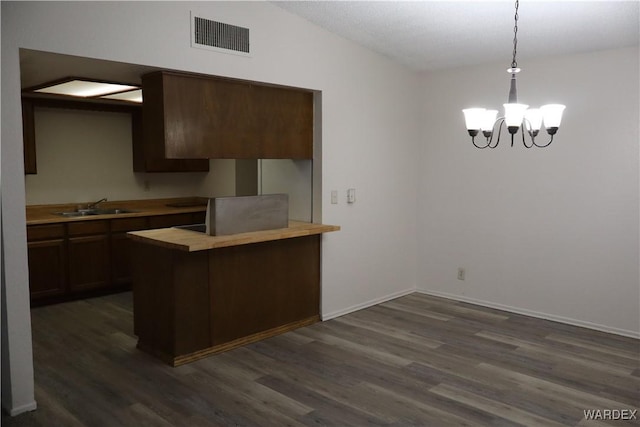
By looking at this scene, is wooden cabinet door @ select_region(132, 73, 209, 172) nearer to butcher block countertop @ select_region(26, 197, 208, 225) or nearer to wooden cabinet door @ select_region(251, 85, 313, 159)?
wooden cabinet door @ select_region(251, 85, 313, 159)

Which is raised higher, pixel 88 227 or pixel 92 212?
pixel 92 212

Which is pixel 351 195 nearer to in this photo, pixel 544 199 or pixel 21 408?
Answer: pixel 544 199

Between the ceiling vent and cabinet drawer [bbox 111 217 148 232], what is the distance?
2.46m

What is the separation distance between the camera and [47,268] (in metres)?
5.02

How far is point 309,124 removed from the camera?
14.9ft

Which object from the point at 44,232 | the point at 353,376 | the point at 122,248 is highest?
the point at 44,232

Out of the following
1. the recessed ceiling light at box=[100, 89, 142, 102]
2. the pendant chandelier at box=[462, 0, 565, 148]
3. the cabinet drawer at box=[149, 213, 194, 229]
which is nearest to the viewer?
the pendant chandelier at box=[462, 0, 565, 148]

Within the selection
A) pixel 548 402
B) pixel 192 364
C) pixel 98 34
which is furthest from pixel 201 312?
pixel 548 402

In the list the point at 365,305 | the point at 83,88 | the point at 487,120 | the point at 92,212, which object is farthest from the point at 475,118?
the point at 92,212

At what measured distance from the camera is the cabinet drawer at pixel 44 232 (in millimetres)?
4873

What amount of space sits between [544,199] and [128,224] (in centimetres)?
399

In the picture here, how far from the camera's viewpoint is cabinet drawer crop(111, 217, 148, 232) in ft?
17.8

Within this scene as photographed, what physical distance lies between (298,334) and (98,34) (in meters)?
2.59

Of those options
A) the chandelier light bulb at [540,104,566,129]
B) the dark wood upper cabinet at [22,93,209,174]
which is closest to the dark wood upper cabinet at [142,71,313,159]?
the dark wood upper cabinet at [22,93,209,174]
